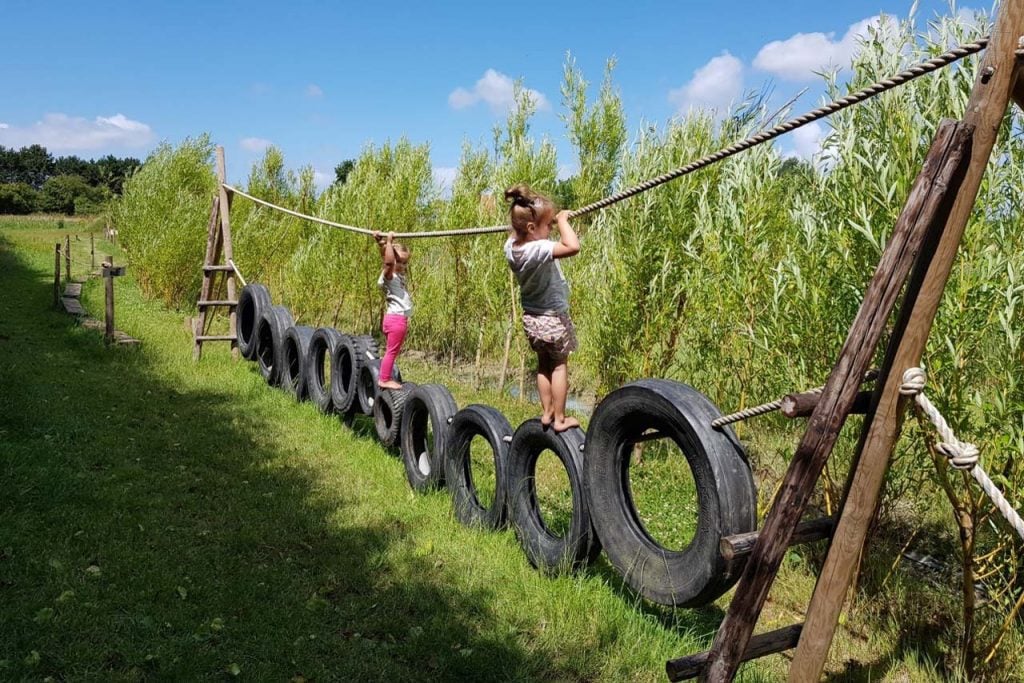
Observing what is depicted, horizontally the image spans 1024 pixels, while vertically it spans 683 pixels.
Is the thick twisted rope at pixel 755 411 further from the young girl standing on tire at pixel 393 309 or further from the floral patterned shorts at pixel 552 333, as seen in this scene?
the young girl standing on tire at pixel 393 309

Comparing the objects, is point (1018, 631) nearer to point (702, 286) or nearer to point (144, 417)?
point (702, 286)

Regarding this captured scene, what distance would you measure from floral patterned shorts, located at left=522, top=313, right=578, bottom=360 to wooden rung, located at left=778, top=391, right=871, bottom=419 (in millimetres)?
1791

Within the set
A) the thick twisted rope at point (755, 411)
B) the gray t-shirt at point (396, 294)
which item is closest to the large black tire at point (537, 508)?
the thick twisted rope at point (755, 411)

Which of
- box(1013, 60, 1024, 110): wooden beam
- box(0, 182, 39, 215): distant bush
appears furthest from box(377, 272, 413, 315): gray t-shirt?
box(0, 182, 39, 215): distant bush

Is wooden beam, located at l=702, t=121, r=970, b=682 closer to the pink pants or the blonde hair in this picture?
the blonde hair

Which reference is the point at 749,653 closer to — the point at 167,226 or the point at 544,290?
the point at 544,290

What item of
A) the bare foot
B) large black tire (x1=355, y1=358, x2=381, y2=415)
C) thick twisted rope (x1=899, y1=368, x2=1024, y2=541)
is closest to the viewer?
thick twisted rope (x1=899, y1=368, x2=1024, y2=541)

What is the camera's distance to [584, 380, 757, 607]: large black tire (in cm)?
→ 276

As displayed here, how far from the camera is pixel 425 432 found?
19.6 feet

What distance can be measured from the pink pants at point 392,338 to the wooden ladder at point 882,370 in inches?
167

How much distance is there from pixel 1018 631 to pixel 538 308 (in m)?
3.07

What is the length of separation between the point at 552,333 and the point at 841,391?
2.00 metres

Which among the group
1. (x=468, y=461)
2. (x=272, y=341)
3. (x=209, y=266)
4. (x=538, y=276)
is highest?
(x=209, y=266)

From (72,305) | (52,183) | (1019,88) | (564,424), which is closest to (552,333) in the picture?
(564,424)
